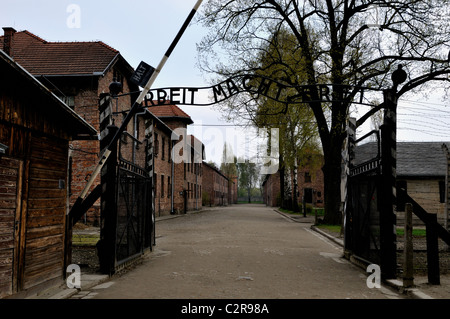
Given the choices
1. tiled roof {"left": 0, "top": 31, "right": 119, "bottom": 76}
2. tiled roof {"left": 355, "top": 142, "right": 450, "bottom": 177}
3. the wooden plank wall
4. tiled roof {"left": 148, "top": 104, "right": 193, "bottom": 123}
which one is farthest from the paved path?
tiled roof {"left": 148, "top": 104, "right": 193, "bottom": 123}

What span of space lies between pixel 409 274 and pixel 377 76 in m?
12.3

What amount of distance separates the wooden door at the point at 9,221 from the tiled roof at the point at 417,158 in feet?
74.1

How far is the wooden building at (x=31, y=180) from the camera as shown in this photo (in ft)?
17.4

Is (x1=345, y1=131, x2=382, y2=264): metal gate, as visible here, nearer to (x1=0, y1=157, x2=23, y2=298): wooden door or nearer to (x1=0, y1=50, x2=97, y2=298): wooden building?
(x1=0, y1=50, x2=97, y2=298): wooden building

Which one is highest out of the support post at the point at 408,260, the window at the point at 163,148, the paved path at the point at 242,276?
the window at the point at 163,148

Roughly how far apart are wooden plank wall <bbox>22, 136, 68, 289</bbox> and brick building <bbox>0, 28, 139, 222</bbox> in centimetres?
1188

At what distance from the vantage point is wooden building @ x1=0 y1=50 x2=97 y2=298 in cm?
529

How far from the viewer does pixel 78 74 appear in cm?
1916

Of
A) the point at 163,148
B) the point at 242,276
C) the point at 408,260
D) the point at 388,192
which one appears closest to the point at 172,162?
the point at 163,148

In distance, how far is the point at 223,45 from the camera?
754 inches

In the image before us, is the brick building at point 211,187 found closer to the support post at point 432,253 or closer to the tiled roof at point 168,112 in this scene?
the tiled roof at point 168,112

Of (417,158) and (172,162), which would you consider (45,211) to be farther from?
(172,162)

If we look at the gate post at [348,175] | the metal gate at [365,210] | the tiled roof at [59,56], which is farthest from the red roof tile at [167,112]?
the metal gate at [365,210]

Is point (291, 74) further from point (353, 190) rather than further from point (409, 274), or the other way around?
point (409, 274)
